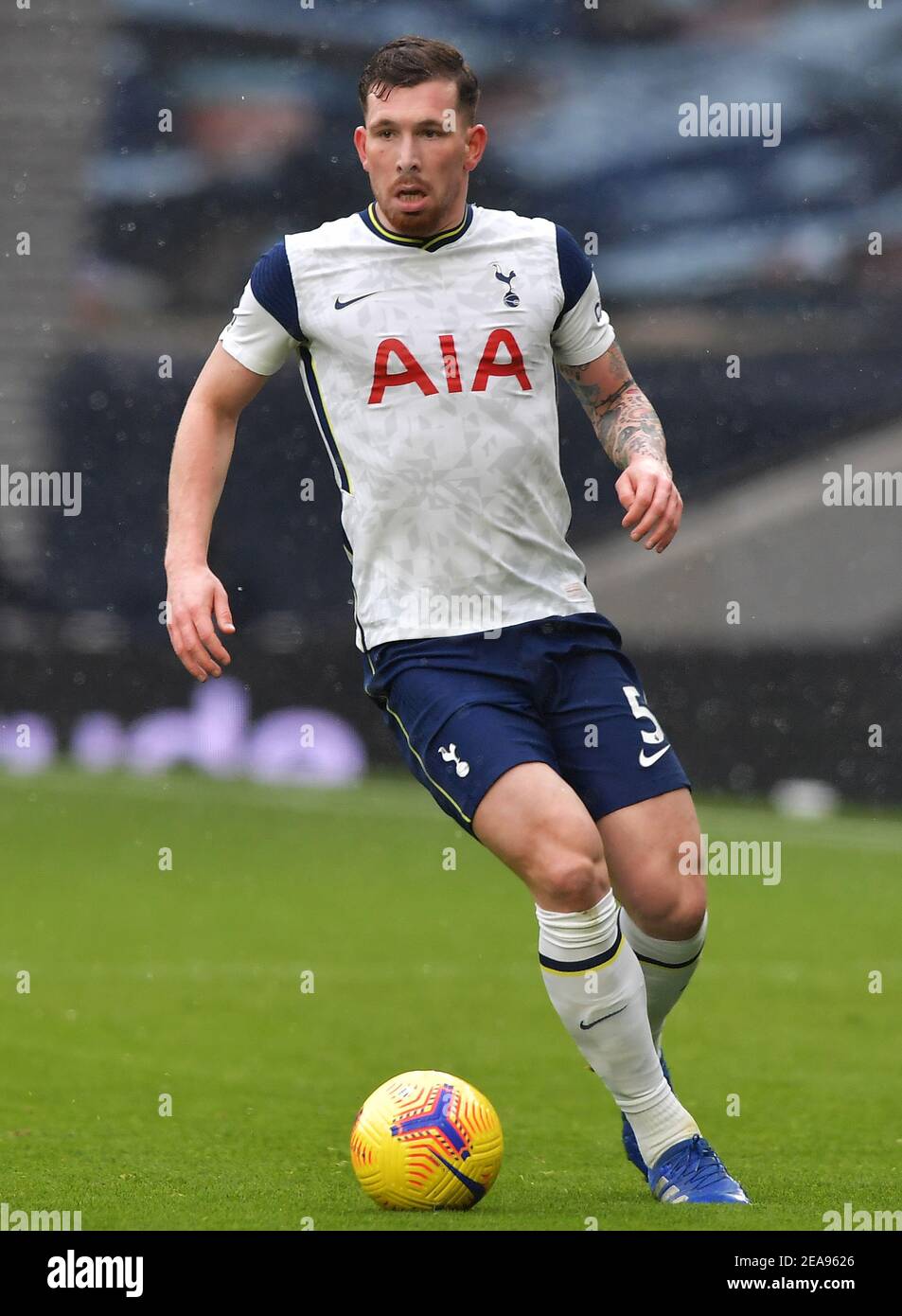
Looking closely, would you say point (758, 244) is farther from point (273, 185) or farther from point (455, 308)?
point (455, 308)

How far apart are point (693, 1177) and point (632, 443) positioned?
1.47 m

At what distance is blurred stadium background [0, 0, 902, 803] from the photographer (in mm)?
16359

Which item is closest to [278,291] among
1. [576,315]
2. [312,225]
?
[576,315]

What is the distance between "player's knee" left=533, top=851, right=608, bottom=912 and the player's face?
1332 mm

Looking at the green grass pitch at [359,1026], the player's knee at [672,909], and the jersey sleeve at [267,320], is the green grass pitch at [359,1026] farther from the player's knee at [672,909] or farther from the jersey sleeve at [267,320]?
the jersey sleeve at [267,320]

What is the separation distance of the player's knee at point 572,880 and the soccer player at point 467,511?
94mm

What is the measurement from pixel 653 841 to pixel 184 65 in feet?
61.9

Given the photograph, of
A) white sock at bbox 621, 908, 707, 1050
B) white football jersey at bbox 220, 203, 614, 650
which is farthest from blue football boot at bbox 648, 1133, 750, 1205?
white football jersey at bbox 220, 203, 614, 650

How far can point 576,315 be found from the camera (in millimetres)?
4293

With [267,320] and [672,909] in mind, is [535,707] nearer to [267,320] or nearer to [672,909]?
[672,909]

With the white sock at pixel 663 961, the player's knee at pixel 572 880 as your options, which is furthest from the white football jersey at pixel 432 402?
the white sock at pixel 663 961

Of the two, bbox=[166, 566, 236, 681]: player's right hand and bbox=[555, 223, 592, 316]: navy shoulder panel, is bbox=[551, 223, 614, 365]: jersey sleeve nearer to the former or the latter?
bbox=[555, 223, 592, 316]: navy shoulder panel

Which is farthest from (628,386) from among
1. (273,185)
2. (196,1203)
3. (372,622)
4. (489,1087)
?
(273,185)

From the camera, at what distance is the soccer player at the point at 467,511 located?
3.98 metres
